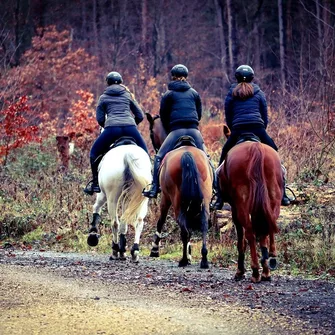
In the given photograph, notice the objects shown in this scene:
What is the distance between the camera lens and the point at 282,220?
13.9 metres

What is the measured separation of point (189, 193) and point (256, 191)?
174 centimetres

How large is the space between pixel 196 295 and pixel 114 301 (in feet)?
3.46

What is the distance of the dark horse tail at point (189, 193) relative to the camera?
456 inches

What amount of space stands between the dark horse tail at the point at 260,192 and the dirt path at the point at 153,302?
0.81 meters

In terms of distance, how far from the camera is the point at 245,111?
432 inches

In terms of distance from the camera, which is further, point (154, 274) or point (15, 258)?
point (15, 258)

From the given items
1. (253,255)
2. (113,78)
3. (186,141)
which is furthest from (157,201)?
(253,255)

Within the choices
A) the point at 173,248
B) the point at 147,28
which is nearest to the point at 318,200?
the point at 173,248

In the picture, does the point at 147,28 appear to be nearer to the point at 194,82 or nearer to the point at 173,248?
the point at 194,82

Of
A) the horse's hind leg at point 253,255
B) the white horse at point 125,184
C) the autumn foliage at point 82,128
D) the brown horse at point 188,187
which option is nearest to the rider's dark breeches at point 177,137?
the brown horse at point 188,187

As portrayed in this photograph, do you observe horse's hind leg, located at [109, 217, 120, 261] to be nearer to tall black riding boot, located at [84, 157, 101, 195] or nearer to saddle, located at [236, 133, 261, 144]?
tall black riding boot, located at [84, 157, 101, 195]

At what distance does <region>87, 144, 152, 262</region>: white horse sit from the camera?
13.0 m

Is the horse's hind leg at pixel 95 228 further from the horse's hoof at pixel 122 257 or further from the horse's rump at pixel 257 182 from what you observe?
the horse's rump at pixel 257 182

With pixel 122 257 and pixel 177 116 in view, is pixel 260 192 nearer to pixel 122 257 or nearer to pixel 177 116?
pixel 177 116
